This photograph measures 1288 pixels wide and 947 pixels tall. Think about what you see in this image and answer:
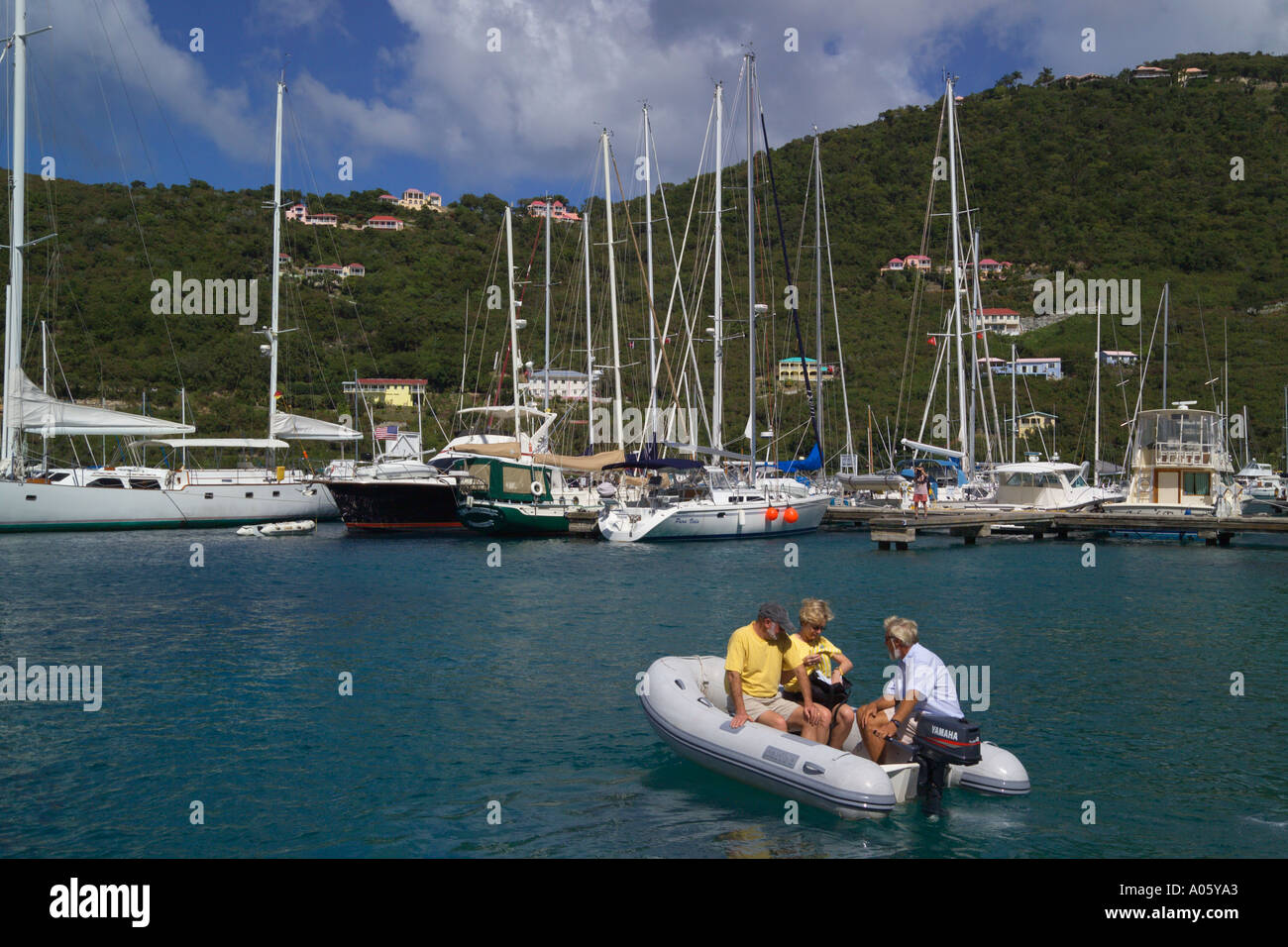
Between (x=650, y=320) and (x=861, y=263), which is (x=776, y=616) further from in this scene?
(x=861, y=263)

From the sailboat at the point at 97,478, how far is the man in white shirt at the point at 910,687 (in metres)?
35.8

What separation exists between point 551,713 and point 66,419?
3324 cm

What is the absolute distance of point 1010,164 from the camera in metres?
103

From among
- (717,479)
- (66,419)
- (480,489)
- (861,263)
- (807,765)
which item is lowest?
(807,765)

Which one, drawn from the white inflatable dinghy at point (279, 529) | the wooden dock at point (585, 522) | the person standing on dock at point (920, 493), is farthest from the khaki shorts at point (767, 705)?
the white inflatable dinghy at point (279, 529)

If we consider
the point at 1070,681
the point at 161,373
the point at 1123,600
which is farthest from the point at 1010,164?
the point at 1070,681

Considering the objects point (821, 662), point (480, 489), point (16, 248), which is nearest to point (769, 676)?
point (821, 662)

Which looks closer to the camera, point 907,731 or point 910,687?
point 910,687

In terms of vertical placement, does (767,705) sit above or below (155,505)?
below

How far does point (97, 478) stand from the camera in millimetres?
40000

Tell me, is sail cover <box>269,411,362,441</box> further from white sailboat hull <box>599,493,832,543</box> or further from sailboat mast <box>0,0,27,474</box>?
white sailboat hull <box>599,493,832,543</box>

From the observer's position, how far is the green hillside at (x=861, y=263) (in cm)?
6600

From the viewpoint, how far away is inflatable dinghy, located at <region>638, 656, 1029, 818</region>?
826cm

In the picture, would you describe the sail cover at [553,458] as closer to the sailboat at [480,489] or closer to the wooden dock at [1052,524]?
the sailboat at [480,489]
